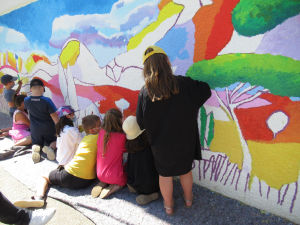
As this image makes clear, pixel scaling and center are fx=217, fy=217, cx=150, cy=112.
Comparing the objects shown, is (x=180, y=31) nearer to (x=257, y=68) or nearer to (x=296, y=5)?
(x=257, y=68)

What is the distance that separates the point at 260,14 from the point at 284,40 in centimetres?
28

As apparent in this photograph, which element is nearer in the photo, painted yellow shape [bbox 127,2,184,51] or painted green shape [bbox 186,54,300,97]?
painted green shape [bbox 186,54,300,97]

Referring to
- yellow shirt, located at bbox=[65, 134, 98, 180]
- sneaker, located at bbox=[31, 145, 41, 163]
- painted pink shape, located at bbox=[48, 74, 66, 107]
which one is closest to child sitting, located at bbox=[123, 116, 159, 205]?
yellow shirt, located at bbox=[65, 134, 98, 180]

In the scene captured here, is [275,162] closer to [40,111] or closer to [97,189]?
[97,189]

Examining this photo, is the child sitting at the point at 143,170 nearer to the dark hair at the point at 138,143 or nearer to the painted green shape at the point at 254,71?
the dark hair at the point at 138,143

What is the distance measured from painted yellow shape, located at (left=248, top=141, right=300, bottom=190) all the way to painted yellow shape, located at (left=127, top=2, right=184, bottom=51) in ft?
4.94

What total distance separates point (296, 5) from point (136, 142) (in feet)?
5.85

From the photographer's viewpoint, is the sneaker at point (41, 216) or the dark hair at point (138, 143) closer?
the sneaker at point (41, 216)

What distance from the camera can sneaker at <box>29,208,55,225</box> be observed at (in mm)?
2060

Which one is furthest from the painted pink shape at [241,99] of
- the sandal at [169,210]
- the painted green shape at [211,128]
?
the sandal at [169,210]

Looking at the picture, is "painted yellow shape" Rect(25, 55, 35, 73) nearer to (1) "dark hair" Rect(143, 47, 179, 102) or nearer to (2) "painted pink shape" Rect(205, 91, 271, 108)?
(1) "dark hair" Rect(143, 47, 179, 102)

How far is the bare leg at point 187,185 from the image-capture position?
211 cm

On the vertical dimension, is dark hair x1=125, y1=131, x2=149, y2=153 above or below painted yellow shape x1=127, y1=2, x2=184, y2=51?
below

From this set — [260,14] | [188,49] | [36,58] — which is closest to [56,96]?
[36,58]
